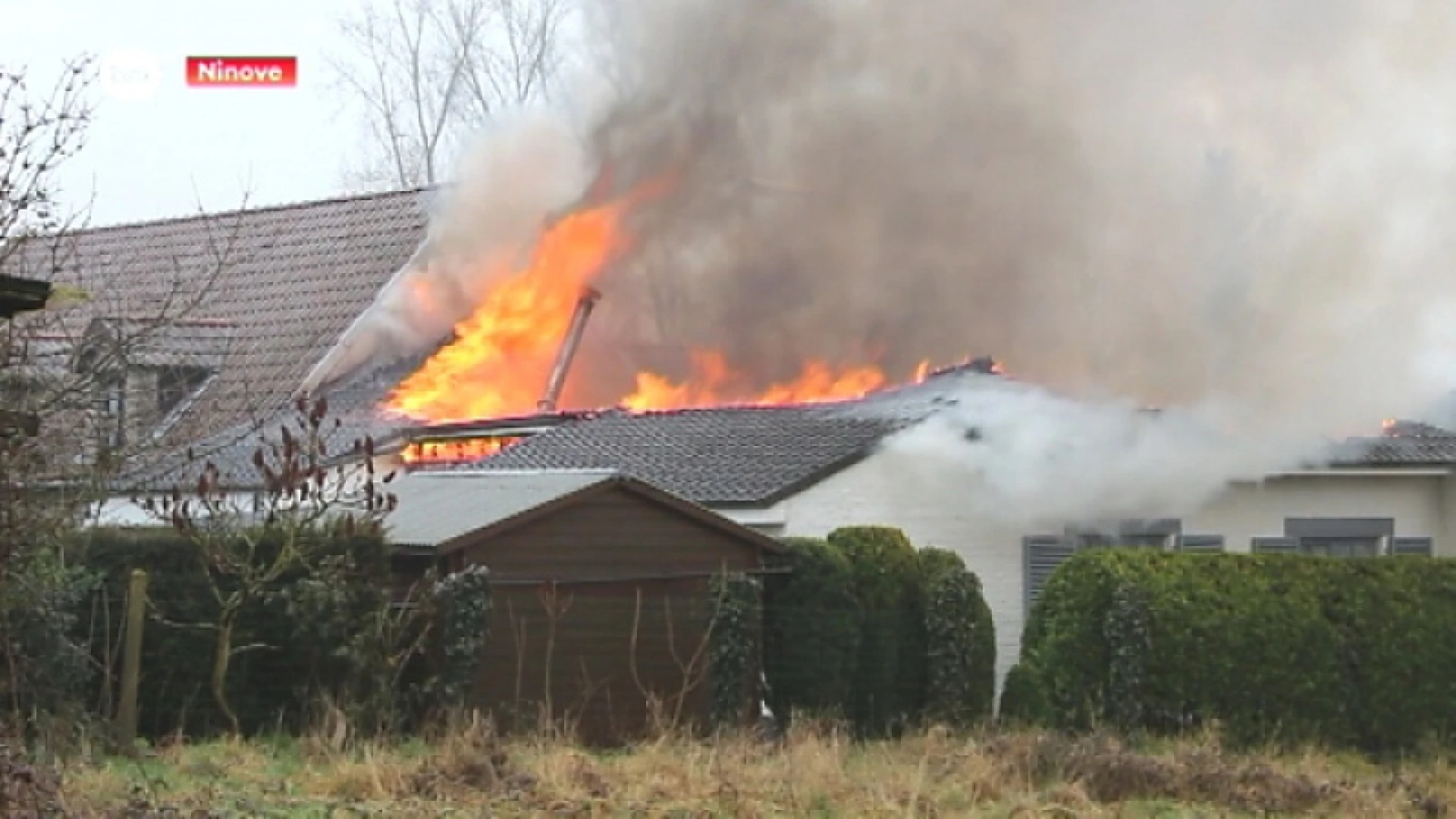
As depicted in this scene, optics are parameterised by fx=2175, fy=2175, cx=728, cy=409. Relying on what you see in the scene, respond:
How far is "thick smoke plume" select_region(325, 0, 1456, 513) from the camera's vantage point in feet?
79.2

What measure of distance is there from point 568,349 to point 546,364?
0.80 m

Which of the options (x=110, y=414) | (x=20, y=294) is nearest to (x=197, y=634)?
(x=110, y=414)

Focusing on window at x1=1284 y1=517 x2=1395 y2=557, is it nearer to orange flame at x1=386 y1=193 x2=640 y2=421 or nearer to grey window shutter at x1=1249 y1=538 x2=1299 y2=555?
grey window shutter at x1=1249 y1=538 x2=1299 y2=555

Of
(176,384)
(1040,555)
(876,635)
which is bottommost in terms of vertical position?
(876,635)

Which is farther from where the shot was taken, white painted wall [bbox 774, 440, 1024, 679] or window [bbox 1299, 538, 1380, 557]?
window [bbox 1299, 538, 1380, 557]

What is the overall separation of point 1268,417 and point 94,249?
70.9 ft

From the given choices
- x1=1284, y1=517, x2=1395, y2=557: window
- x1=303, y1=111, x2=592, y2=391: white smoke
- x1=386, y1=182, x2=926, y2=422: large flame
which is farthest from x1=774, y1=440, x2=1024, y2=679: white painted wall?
x1=303, y1=111, x2=592, y2=391: white smoke

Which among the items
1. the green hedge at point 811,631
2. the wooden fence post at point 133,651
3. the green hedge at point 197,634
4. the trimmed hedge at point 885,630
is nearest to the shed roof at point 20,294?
the wooden fence post at point 133,651

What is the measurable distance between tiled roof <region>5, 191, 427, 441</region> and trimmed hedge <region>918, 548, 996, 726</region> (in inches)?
477

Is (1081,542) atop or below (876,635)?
atop

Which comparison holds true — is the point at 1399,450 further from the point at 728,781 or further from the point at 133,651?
the point at 133,651

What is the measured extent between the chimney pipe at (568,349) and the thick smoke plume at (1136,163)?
1565mm

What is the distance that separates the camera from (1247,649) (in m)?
20.0

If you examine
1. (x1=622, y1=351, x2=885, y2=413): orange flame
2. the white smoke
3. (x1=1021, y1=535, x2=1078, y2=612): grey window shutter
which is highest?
the white smoke
